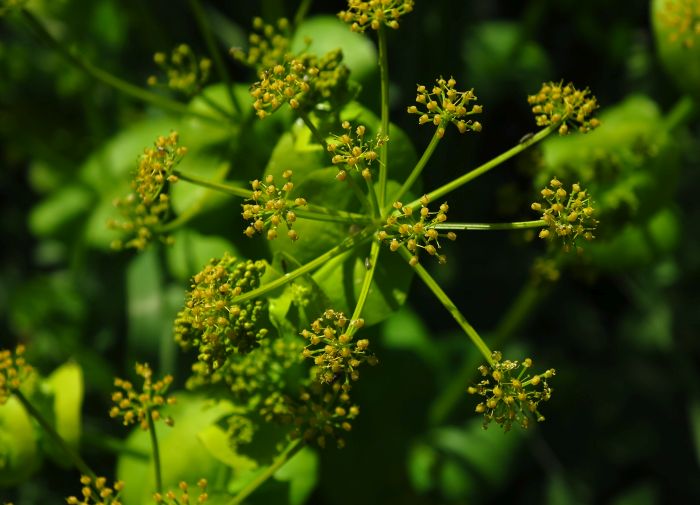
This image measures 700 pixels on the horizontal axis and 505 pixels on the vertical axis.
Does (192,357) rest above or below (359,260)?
above

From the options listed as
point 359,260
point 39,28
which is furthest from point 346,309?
point 39,28

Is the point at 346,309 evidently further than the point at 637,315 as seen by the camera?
No

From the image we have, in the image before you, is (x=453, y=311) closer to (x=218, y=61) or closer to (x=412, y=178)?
(x=412, y=178)

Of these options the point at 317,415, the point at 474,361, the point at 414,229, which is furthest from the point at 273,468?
the point at 474,361

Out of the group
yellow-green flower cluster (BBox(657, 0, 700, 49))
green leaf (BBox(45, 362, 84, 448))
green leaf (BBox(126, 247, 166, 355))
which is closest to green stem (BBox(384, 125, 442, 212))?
yellow-green flower cluster (BBox(657, 0, 700, 49))

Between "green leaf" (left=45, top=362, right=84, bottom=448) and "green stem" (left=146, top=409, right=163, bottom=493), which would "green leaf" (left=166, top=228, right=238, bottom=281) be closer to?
"green leaf" (left=45, top=362, right=84, bottom=448)

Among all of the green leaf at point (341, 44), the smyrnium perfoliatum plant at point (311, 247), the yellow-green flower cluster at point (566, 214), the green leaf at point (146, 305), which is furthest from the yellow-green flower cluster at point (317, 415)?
the green leaf at point (146, 305)

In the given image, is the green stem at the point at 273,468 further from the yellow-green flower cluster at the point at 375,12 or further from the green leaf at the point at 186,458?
the yellow-green flower cluster at the point at 375,12

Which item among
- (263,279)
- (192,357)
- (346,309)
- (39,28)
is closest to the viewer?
(263,279)

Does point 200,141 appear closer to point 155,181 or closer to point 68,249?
point 155,181
